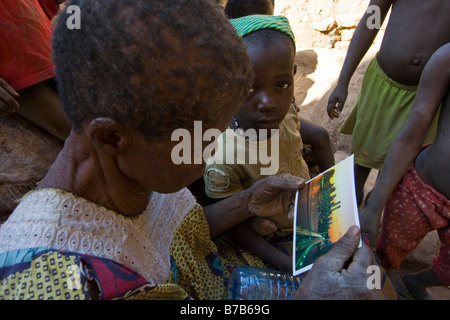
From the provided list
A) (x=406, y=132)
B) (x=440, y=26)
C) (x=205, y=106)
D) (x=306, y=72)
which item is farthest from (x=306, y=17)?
(x=205, y=106)

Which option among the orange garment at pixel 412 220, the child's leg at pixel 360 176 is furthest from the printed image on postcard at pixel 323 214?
the child's leg at pixel 360 176

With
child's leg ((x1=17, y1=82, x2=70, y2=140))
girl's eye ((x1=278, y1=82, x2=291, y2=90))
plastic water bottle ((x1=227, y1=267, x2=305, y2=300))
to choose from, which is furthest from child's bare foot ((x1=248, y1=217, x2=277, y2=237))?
child's leg ((x1=17, y1=82, x2=70, y2=140))

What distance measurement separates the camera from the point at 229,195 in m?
A: 1.61

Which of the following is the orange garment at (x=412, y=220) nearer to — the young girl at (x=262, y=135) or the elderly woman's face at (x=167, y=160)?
the young girl at (x=262, y=135)

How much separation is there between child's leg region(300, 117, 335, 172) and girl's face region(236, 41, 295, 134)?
2.31 ft

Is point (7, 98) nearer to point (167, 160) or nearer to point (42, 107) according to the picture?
point (42, 107)

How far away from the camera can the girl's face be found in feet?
4.68

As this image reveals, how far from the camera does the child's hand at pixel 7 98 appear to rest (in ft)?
5.07

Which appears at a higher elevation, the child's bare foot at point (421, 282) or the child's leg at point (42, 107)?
the child's leg at point (42, 107)

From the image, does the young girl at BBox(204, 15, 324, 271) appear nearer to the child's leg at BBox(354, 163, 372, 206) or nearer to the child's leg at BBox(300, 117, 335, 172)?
the child's leg at BBox(300, 117, 335, 172)

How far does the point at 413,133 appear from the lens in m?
1.54

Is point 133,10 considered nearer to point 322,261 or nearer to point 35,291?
point 35,291

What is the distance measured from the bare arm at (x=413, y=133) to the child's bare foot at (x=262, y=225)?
504 mm

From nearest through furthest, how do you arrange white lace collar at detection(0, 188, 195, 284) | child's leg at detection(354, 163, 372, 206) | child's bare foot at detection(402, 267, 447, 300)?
white lace collar at detection(0, 188, 195, 284) < child's bare foot at detection(402, 267, 447, 300) < child's leg at detection(354, 163, 372, 206)
